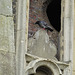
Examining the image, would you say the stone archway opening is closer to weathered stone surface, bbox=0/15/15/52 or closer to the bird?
the bird

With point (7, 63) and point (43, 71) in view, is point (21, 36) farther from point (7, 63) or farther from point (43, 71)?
point (7, 63)

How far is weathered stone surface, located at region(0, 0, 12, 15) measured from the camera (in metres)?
12.8

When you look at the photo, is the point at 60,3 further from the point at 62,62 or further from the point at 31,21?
the point at 62,62

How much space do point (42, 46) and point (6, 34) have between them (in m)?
2.79

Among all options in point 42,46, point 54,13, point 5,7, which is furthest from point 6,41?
point 54,13

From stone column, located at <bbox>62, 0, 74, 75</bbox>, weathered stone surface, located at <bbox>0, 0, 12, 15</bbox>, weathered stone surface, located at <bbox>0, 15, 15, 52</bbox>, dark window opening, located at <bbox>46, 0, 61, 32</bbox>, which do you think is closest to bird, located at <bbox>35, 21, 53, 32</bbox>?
stone column, located at <bbox>62, 0, 74, 75</bbox>

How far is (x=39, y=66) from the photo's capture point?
14.5 metres

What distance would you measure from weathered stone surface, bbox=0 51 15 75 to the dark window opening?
13.9 ft

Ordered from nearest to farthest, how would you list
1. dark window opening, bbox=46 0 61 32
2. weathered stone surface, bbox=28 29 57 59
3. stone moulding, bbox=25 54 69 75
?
stone moulding, bbox=25 54 69 75, weathered stone surface, bbox=28 29 57 59, dark window opening, bbox=46 0 61 32

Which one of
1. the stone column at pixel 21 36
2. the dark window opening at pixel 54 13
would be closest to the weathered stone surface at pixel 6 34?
the stone column at pixel 21 36

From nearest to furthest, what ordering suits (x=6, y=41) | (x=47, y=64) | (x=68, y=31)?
(x=6, y=41) < (x=47, y=64) < (x=68, y=31)

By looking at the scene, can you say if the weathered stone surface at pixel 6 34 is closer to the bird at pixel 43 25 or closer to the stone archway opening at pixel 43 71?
the stone archway opening at pixel 43 71

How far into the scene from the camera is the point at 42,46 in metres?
15.2

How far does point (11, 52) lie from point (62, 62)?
9.08 ft
